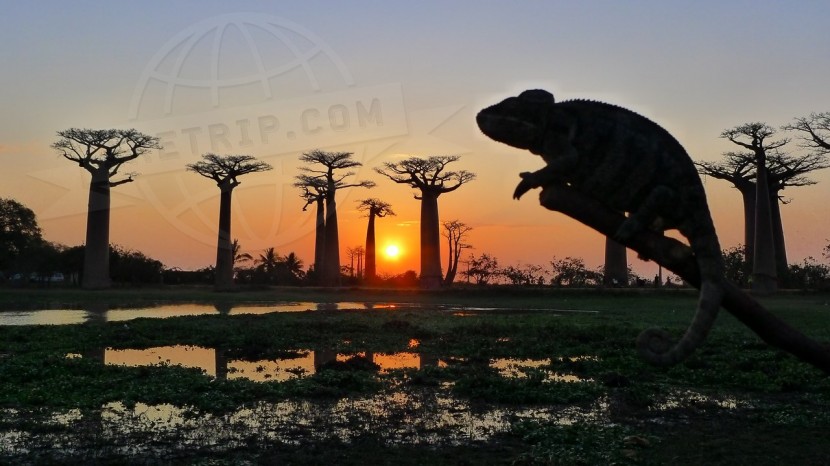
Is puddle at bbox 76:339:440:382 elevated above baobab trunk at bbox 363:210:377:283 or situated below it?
below

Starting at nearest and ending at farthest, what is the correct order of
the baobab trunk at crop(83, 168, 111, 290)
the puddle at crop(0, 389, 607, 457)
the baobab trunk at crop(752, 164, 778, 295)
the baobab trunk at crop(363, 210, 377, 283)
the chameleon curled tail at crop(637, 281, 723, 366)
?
the chameleon curled tail at crop(637, 281, 723, 366)
the puddle at crop(0, 389, 607, 457)
the baobab trunk at crop(752, 164, 778, 295)
the baobab trunk at crop(83, 168, 111, 290)
the baobab trunk at crop(363, 210, 377, 283)

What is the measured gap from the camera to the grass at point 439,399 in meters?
8.59

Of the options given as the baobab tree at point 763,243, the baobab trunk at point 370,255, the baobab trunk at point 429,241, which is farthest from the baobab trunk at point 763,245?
the baobab trunk at point 370,255

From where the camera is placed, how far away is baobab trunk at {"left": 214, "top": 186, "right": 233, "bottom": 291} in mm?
62228

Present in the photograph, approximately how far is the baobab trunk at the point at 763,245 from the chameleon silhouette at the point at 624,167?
4438 centimetres

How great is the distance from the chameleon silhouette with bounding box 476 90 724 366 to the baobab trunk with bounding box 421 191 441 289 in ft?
185

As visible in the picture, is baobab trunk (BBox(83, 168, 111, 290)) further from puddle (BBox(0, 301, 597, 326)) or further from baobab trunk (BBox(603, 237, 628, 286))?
baobab trunk (BBox(603, 237, 628, 286))

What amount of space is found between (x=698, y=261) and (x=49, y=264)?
7413 centimetres

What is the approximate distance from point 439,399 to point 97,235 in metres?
55.0

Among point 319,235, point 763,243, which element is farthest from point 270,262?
point 763,243

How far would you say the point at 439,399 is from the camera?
38.9ft

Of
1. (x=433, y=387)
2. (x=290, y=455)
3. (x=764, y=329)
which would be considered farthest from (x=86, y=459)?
(x=764, y=329)

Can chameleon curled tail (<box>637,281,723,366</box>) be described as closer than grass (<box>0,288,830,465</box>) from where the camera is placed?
Yes

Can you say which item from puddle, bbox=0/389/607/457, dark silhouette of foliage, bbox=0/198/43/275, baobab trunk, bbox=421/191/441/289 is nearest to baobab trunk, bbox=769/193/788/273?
baobab trunk, bbox=421/191/441/289
